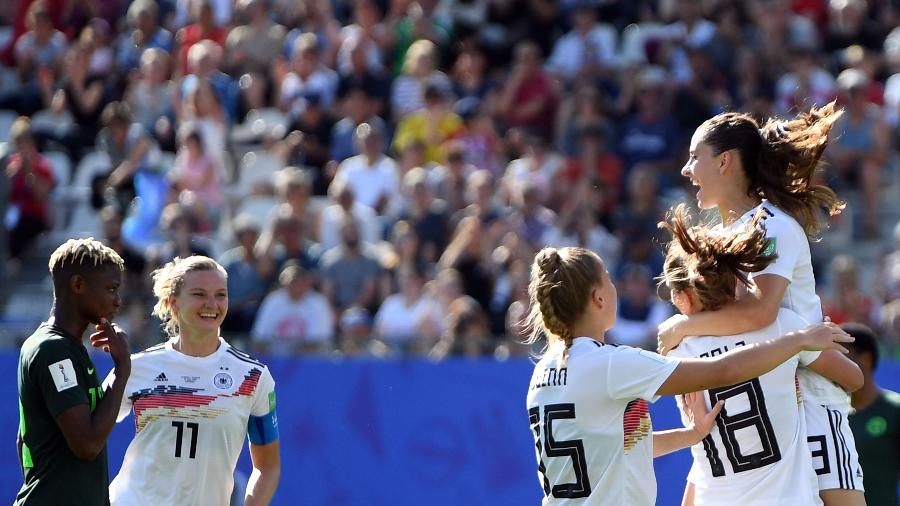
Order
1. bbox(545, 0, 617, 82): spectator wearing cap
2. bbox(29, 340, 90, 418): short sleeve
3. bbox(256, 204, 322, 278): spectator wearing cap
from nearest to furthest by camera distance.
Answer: bbox(29, 340, 90, 418): short sleeve < bbox(256, 204, 322, 278): spectator wearing cap < bbox(545, 0, 617, 82): spectator wearing cap

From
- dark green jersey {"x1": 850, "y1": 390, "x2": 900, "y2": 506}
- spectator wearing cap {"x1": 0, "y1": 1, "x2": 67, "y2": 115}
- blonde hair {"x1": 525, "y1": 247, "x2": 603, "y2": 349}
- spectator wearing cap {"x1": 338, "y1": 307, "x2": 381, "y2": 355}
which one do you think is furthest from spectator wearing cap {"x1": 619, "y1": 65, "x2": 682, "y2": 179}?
blonde hair {"x1": 525, "y1": 247, "x2": 603, "y2": 349}

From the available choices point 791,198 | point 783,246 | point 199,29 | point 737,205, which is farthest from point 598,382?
point 199,29

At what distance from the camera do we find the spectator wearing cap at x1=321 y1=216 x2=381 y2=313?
11.9 meters

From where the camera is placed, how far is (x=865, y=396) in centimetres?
688

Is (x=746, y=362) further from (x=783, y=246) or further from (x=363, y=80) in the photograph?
(x=363, y=80)

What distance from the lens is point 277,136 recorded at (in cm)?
1421

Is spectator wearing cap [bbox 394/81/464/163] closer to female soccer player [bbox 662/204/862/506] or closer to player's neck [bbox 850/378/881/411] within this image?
player's neck [bbox 850/378/881/411]

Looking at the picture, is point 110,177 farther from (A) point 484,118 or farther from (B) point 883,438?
(B) point 883,438

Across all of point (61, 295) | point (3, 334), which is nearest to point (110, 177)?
point (3, 334)

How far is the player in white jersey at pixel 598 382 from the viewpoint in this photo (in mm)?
4703

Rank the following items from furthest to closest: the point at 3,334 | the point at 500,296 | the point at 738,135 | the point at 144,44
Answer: the point at 144,44 < the point at 500,296 < the point at 3,334 < the point at 738,135

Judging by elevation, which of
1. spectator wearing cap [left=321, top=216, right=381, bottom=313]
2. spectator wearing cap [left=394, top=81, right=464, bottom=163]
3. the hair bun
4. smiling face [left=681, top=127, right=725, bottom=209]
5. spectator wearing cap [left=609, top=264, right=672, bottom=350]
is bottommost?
the hair bun

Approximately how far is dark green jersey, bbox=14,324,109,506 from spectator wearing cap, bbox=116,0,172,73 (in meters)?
10.6

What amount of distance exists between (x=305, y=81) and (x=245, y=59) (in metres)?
1.04
